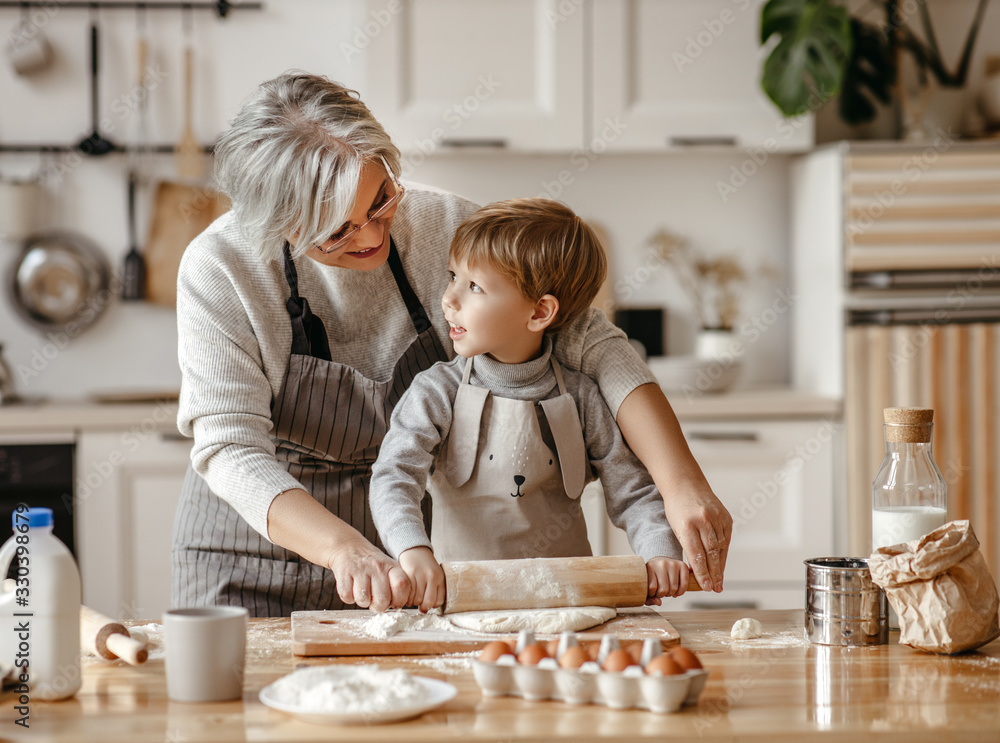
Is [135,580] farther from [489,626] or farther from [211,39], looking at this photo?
[489,626]

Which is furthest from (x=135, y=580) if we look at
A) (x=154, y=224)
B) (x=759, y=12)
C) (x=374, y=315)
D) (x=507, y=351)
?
(x=759, y=12)

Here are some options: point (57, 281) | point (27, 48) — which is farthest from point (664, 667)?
point (27, 48)

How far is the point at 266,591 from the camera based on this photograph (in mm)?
1462

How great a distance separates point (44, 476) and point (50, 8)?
1.33 m

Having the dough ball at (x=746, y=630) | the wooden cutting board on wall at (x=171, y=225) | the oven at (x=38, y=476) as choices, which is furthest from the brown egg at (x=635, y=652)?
the wooden cutting board on wall at (x=171, y=225)

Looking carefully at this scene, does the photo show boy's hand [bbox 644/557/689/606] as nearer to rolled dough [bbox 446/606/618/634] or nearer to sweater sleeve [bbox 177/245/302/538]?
rolled dough [bbox 446/606/618/634]

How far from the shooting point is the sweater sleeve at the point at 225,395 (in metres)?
1.22

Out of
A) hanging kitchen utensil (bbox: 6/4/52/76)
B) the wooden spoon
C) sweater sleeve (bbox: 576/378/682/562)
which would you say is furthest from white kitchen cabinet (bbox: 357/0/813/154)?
sweater sleeve (bbox: 576/378/682/562)

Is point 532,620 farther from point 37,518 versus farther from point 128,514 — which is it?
point 128,514

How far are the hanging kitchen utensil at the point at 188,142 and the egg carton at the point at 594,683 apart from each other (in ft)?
7.45

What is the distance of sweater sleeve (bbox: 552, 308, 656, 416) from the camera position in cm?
136

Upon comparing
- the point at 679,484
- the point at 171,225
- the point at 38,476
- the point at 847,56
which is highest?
the point at 847,56

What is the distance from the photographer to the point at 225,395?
1277mm

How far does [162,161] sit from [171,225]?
0.19 metres
